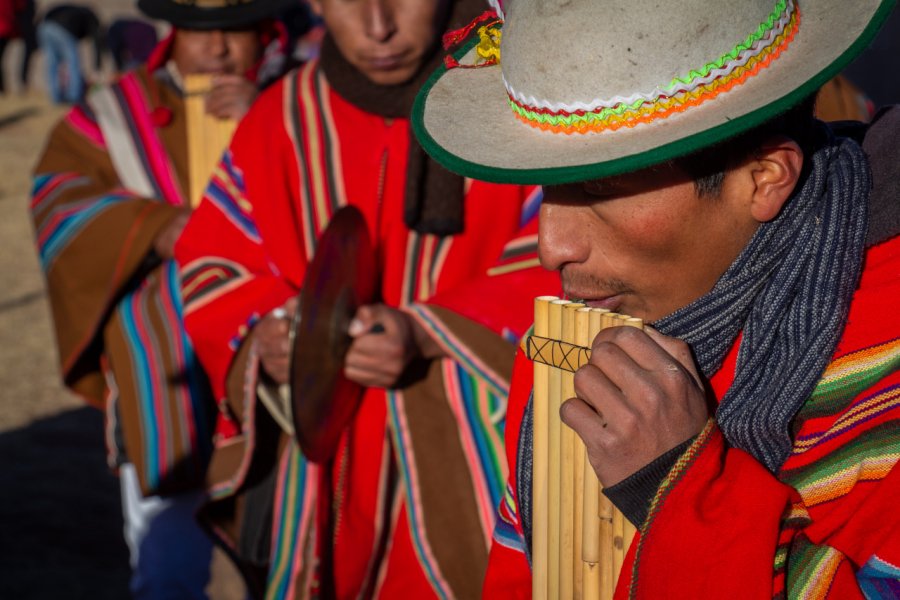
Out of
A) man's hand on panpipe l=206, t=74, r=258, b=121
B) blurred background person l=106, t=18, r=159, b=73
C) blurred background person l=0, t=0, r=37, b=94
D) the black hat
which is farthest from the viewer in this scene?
blurred background person l=106, t=18, r=159, b=73

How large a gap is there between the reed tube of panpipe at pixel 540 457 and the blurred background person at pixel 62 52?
56.5 feet

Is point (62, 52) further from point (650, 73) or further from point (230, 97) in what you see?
point (650, 73)

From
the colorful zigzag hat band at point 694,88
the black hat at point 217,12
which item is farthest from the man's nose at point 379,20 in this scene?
the colorful zigzag hat band at point 694,88

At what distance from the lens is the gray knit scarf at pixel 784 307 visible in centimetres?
187

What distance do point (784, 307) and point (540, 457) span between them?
474 millimetres

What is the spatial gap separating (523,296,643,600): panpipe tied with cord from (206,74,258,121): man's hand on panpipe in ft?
8.25

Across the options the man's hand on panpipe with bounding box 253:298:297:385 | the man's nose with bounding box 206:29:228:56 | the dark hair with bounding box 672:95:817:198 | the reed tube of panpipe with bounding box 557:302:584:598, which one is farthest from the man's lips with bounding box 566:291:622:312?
the man's nose with bounding box 206:29:228:56

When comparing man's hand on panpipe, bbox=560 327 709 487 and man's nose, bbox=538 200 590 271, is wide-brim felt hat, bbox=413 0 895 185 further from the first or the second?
man's hand on panpipe, bbox=560 327 709 487

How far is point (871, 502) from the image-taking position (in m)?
1.80

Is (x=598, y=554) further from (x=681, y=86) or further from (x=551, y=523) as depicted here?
(x=681, y=86)

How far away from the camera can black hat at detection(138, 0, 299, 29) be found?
4.52 metres

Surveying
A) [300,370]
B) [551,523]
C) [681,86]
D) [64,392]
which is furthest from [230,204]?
[64,392]

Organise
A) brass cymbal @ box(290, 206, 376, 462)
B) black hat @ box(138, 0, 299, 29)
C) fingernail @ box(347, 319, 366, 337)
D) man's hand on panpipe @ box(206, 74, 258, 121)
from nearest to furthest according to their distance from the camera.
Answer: brass cymbal @ box(290, 206, 376, 462)
fingernail @ box(347, 319, 366, 337)
man's hand on panpipe @ box(206, 74, 258, 121)
black hat @ box(138, 0, 299, 29)

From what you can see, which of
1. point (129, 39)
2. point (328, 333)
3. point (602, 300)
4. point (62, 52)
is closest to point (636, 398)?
point (602, 300)
